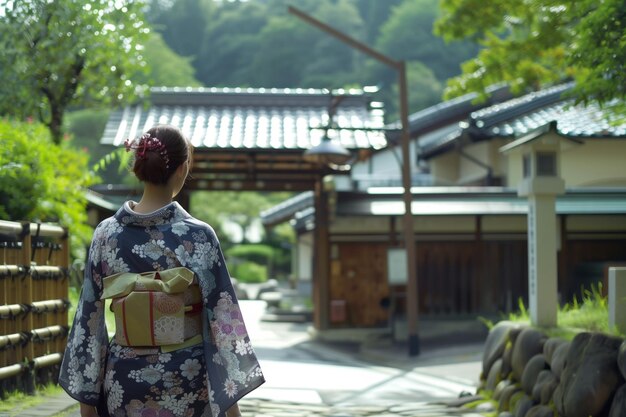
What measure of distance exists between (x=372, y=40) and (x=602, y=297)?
185ft

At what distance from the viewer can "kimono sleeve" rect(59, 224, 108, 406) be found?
12.3 ft

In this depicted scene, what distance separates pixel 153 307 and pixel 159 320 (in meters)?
0.05

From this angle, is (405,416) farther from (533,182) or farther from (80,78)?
(80,78)

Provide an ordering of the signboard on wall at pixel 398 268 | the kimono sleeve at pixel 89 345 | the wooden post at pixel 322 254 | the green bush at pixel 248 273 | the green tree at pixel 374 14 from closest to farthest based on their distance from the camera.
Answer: the kimono sleeve at pixel 89 345 → the signboard on wall at pixel 398 268 → the wooden post at pixel 322 254 → the green bush at pixel 248 273 → the green tree at pixel 374 14

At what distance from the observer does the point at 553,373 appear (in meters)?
8.18

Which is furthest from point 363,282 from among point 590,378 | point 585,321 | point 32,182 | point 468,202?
point 590,378

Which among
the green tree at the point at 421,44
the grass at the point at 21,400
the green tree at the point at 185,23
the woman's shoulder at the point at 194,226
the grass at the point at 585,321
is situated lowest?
the grass at the point at 21,400

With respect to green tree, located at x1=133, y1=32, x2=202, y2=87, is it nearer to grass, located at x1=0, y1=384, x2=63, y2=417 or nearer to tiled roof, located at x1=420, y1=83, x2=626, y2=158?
tiled roof, located at x1=420, y1=83, x2=626, y2=158

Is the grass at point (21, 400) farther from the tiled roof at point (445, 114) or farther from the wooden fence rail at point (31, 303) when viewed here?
the tiled roof at point (445, 114)

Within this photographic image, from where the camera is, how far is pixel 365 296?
21766mm

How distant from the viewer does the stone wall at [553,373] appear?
701cm

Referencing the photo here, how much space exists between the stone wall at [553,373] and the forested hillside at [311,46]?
134 ft

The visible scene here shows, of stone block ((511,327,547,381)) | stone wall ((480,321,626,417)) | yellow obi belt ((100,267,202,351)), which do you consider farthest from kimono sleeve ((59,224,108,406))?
stone block ((511,327,547,381))

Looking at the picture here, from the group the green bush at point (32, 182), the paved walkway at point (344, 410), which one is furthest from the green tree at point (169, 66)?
the paved walkway at point (344, 410)
